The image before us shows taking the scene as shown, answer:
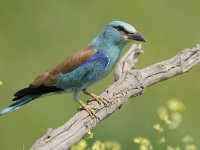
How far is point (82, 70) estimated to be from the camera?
461 centimetres

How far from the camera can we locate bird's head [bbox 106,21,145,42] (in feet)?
15.3

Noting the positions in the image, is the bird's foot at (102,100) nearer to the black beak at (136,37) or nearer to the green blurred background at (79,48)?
the black beak at (136,37)

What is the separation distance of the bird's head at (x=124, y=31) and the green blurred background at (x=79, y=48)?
3.74 feet

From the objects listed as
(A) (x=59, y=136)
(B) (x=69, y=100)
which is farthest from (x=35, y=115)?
(A) (x=59, y=136)

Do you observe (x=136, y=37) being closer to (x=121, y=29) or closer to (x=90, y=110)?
(x=121, y=29)

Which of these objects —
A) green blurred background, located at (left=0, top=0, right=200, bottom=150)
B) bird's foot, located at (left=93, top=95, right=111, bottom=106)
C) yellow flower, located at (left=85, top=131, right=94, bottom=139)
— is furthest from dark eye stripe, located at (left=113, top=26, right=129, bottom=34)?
green blurred background, located at (left=0, top=0, right=200, bottom=150)

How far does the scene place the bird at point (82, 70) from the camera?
181 inches

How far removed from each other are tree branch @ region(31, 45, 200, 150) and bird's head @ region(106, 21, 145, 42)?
0.17m

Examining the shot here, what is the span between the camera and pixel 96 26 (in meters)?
7.50

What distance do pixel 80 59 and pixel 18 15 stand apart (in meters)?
3.12

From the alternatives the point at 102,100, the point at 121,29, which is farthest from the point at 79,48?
the point at 102,100

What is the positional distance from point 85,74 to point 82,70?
3cm

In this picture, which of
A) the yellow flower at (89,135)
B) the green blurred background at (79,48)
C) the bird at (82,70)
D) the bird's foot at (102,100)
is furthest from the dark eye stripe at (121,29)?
the green blurred background at (79,48)

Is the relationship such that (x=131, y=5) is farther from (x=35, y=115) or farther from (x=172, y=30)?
(x=35, y=115)
